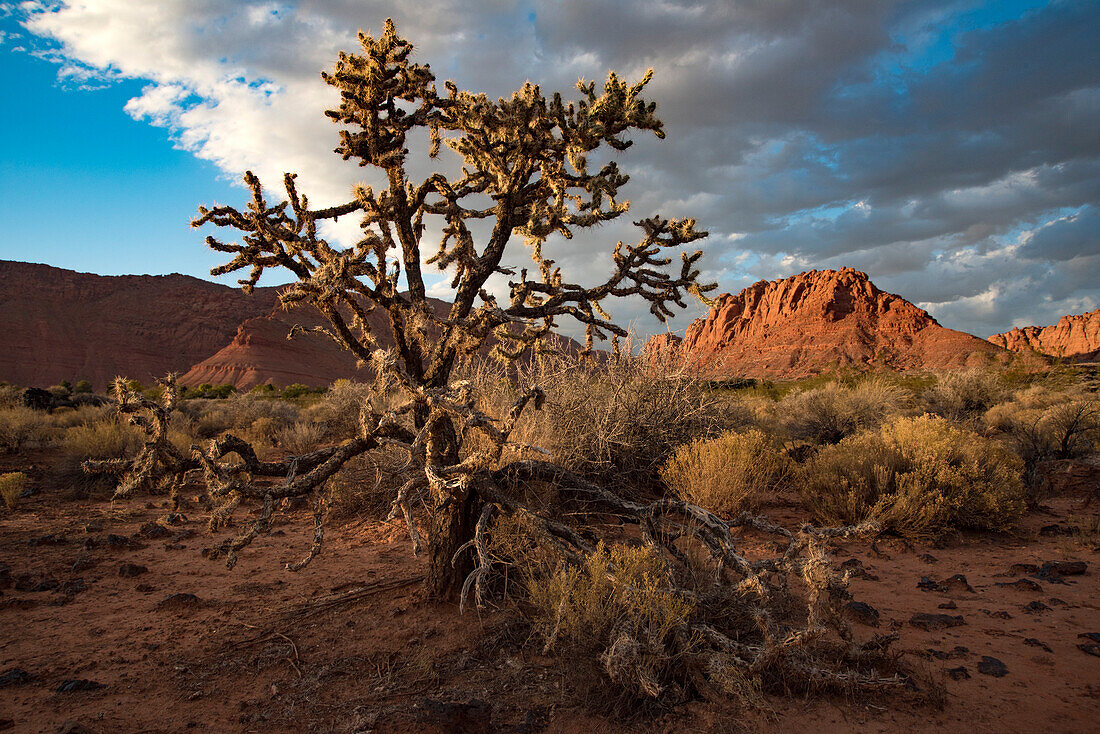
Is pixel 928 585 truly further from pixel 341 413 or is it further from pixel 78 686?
pixel 341 413

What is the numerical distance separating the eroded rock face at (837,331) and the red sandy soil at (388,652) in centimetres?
3958

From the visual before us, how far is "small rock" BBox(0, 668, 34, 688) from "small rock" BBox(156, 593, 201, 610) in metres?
1.07

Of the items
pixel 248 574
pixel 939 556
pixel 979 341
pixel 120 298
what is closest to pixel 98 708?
pixel 248 574

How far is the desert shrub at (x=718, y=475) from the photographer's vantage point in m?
6.01

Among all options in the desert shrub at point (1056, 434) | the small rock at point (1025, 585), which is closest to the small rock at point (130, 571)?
the small rock at point (1025, 585)

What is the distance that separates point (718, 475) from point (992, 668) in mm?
3074

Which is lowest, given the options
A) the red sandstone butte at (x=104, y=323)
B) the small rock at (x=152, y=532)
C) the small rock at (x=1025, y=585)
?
the small rock at (x=152, y=532)

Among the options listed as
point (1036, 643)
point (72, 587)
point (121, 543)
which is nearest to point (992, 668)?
point (1036, 643)

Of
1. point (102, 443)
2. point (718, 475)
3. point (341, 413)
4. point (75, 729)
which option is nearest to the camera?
point (75, 729)

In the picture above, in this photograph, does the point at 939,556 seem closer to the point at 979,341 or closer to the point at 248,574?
the point at 248,574

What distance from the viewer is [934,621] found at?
3.70 m

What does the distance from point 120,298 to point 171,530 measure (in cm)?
7510

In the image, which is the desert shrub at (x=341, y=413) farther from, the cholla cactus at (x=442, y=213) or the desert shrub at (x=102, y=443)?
the cholla cactus at (x=442, y=213)

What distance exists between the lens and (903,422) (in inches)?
275
